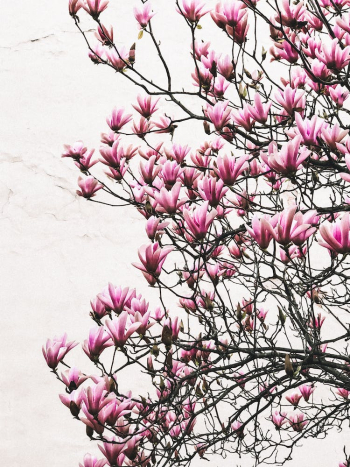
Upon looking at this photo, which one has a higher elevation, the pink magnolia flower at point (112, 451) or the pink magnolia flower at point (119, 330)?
the pink magnolia flower at point (119, 330)

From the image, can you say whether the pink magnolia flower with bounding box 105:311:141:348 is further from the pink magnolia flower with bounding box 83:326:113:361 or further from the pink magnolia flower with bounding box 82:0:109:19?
the pink magnolia flower with bounding box 82:0:109:19

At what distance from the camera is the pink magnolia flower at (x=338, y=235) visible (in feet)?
2.06

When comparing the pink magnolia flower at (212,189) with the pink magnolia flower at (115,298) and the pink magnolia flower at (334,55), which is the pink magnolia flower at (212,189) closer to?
the pink magnolia flower at (115,298)

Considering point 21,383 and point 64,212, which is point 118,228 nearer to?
point 64,212

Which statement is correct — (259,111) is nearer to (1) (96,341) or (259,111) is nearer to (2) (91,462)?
(1) (96,341)

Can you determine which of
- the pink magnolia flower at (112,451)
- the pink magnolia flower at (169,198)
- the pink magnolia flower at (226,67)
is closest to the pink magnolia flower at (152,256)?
the pink magnolia flower at (169,198)

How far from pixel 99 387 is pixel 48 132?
154cm

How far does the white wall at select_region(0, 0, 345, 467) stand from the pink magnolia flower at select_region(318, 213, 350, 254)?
1.33 metres

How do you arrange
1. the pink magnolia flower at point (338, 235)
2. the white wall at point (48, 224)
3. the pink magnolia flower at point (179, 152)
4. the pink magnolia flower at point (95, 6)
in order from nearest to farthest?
the pink magnolia flower at point (338, 235) < the pink magnolia flower at point (95, 6) < the pink magnolia flower at point (179, 152) < the white wall at point (48, 224)

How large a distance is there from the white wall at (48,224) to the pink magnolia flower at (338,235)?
4.36 ft

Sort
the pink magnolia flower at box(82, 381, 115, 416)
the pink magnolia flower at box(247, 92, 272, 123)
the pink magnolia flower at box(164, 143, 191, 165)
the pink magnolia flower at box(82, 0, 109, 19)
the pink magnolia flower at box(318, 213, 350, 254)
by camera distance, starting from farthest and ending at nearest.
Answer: the pink magnolia flower at box(164, 143, 191, 165) → the pink magnolia flower at box(82, 0, 109, 19) → the pink magnolia flower at box(247, 92, 272, 123) → the pink magnolia flower at box(82, 381, 115, 416) → the pink magnolia flower at box(318, 213, 350, 254)

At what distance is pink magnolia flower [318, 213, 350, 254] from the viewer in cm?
63

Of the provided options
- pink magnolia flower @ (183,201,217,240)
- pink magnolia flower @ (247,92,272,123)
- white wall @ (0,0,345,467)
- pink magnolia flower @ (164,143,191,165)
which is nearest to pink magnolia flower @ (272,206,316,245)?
pink magnolia flower @ (183,201,217,240)

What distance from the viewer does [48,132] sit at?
2.10m
